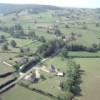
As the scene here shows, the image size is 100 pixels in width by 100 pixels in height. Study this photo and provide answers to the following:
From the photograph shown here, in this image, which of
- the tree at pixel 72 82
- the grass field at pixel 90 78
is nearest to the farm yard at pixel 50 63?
the grass field at pixel 90 78

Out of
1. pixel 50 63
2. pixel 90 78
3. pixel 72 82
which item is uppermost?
pixel 72 82

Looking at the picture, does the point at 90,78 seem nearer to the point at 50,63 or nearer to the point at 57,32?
the point at 50,63

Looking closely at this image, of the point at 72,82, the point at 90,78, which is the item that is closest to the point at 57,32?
the point at 90,78

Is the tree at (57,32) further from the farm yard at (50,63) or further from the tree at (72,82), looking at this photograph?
the tree at (72,82)

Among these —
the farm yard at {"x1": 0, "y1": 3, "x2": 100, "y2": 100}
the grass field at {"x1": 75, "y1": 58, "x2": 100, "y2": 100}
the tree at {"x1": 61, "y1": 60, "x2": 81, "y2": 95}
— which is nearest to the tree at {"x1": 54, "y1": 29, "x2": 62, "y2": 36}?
the farm yard at {"x1": 0, "y1": 3, "x2": 100, "y2": 100}

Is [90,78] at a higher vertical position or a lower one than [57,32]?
lower

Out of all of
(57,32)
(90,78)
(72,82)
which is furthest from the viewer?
(57,32)

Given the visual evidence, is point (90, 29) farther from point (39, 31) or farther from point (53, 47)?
point (53, 47)

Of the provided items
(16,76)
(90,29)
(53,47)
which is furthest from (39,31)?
(16,76)

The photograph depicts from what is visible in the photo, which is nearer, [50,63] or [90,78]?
[90,78]

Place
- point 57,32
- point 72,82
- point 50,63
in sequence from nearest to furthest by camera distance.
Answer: point 72,82, point 50,63, point 57,32

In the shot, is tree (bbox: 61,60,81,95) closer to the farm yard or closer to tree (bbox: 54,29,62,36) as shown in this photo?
the farm yard
